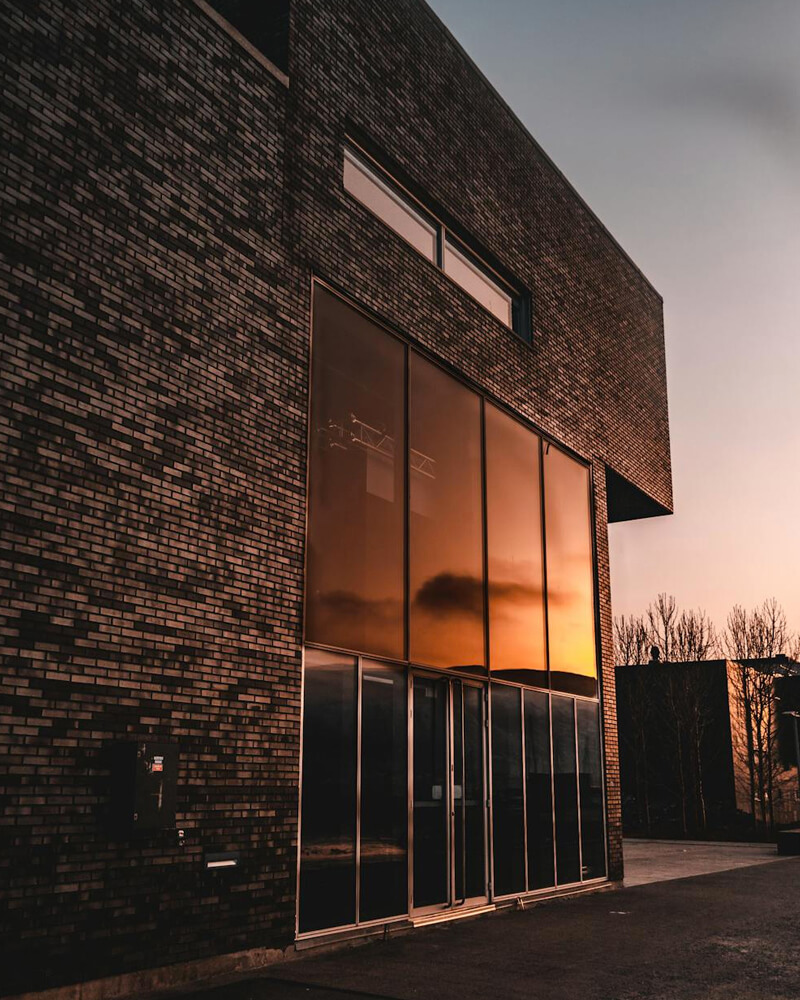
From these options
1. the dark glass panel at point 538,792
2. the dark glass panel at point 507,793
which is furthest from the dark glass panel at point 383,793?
the dark glass panel at point 538,792

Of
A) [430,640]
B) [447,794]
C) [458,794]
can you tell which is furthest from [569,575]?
[447,794]

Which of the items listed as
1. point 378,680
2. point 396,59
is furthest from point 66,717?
point 396,59

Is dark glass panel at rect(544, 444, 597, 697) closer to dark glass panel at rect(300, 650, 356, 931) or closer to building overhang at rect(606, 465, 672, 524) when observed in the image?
building overhang at rect(606, 465, 672, 524)

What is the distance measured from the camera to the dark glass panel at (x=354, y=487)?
1114 centimetres

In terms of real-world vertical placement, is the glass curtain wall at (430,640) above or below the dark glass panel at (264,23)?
below

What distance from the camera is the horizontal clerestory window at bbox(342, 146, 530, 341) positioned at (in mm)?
13023

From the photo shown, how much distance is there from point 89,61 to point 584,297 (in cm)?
1168

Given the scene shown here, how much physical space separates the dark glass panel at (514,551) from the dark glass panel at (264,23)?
5925 mm

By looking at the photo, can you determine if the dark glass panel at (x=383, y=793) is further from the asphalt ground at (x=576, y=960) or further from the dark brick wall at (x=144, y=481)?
the dark brick wall at (x=144, y=481)

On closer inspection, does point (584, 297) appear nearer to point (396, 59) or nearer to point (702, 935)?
point (396, 59)

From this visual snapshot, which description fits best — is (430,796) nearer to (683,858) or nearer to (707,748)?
(683,858)

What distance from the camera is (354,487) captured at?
38.7 ft

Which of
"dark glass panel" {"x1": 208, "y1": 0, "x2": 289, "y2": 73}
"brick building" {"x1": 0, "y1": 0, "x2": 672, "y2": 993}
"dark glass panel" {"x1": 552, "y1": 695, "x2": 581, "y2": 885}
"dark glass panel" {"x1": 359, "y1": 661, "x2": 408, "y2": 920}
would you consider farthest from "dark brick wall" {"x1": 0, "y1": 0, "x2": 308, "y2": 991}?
"dark glass panel" {"x1": 552, "y1": 695, "x2": 581, "y2": 885}

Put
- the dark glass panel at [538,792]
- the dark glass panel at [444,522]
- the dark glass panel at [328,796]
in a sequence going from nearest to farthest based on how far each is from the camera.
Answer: the dark glass panel at [328,796] < the dark glass panel at [444,522] < the dark glass panel at [538,792]
